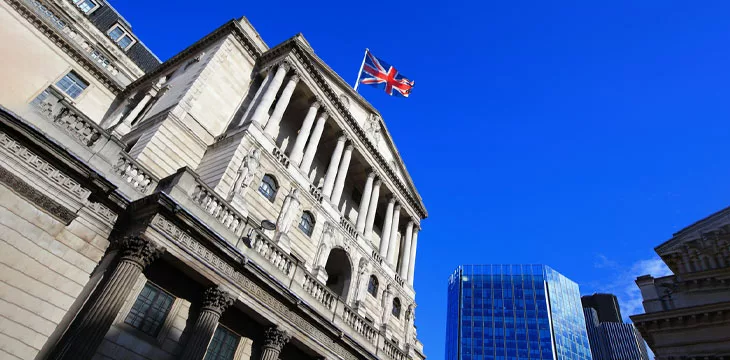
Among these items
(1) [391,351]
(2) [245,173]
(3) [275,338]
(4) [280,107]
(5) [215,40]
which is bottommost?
(3) [275,338]

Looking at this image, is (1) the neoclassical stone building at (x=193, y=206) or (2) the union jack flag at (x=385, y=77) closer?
(1) the neoclassical stone building at (x=193, y=206)

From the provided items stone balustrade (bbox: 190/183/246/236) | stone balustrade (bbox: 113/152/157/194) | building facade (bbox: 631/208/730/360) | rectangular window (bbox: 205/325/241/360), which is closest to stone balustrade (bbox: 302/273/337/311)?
rectangular window (bbox: 205/325/241/360)

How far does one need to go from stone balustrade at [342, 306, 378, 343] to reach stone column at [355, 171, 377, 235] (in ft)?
24.8

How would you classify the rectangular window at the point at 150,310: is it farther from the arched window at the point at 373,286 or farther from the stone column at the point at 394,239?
the stone column at the point at 394,239

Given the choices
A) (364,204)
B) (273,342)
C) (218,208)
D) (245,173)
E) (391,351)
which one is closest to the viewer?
(273,342)

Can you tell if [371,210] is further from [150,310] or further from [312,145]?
[150,310]

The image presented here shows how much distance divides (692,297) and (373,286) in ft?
58.6

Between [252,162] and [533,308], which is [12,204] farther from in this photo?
[533,308]

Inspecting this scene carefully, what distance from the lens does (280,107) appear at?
85.0 feet

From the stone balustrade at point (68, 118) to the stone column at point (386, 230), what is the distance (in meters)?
19.8

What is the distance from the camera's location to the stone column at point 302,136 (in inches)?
1017

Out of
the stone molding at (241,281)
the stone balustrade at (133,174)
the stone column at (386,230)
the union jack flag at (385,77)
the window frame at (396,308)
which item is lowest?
the stone molding at (241,281)

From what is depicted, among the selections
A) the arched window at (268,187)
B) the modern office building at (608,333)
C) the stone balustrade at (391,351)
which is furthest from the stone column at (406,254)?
the modern office building at (608,333)

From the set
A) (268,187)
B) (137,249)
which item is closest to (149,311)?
(137,249)
